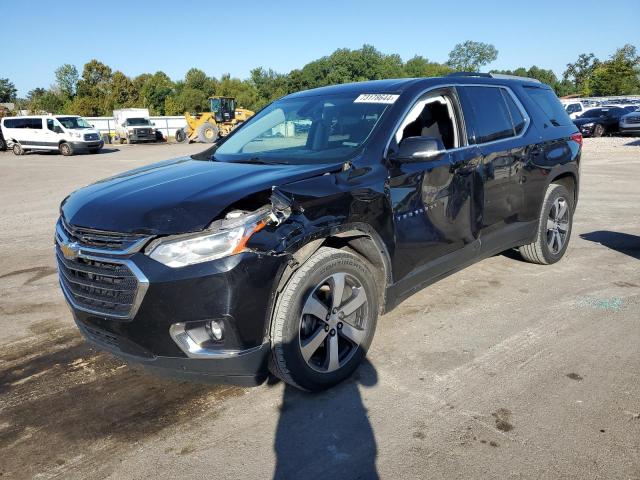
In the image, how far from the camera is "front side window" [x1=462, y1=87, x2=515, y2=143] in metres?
4.21

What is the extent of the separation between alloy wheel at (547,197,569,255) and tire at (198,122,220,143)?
29546mm

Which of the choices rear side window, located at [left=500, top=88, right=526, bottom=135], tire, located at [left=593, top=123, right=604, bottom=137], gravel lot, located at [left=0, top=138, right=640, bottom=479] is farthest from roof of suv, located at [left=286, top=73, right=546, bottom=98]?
tire, located at [left=593, top=123, right=604, bottom=137]

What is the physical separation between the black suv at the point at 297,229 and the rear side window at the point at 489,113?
2 centimetres

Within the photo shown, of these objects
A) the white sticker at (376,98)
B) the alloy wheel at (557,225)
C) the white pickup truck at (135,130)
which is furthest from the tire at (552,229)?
the white pickup truck at (135,130)

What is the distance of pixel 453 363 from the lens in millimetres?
3420

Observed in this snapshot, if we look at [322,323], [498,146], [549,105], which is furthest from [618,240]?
[322,323]

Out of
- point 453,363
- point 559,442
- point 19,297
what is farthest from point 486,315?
point 19,297

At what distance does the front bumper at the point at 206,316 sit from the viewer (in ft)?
8.32

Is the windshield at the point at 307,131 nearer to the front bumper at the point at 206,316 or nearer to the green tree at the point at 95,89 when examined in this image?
the front bumper at the point at 206,316

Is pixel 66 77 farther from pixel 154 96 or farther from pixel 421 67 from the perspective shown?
pixel 421 67

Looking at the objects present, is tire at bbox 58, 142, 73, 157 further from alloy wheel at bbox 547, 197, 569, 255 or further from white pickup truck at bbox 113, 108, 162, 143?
alloy wheel at bbox 547, 197, 569, 255

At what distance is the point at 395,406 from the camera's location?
294 cm

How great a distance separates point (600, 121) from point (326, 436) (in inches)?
1177

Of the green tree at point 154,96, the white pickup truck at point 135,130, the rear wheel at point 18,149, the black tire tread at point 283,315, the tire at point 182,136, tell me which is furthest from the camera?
the green tree at point 154,96
